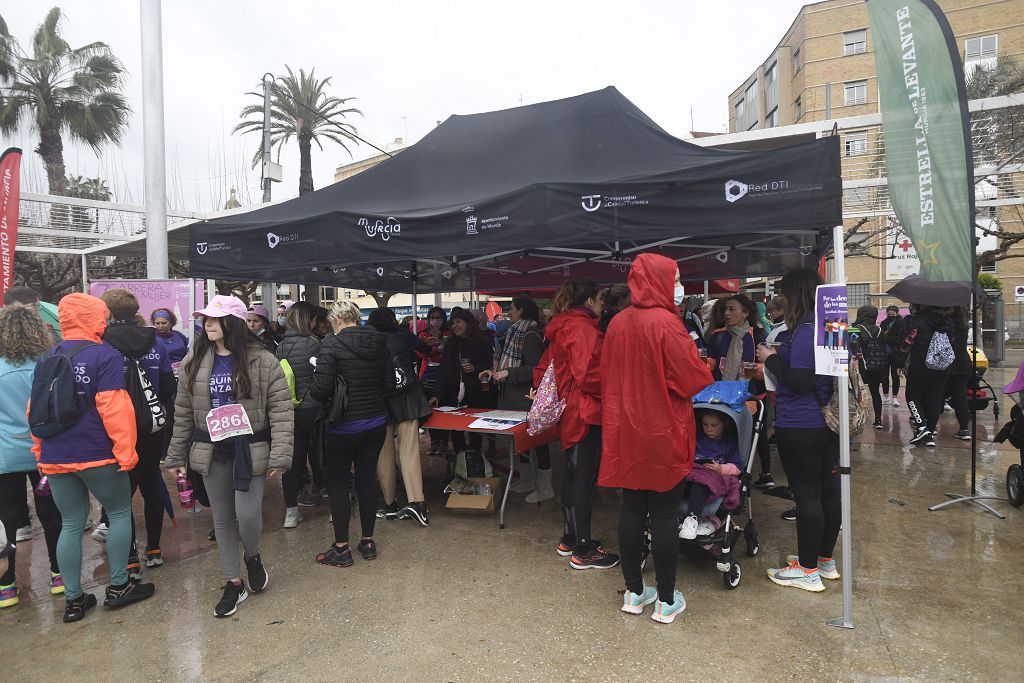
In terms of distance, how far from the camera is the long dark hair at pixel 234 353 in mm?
3209

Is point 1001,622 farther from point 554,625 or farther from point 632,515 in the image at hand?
point 554,625

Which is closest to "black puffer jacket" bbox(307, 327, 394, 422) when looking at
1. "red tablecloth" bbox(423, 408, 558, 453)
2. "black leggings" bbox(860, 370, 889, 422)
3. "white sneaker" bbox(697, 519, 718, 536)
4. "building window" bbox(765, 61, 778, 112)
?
"red tablecloth" bbox(423, 408, 558, 453)

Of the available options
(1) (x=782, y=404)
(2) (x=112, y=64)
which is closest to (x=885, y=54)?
(1) (x=782, y=404)

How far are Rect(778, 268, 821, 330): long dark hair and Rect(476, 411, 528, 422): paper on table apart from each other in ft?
7.08

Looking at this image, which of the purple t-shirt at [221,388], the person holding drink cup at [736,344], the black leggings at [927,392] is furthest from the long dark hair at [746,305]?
the purple t-shirt at [221,388]

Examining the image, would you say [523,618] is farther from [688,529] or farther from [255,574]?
[255,574]

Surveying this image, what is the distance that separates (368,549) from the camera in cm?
398

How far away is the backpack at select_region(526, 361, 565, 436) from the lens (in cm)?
399

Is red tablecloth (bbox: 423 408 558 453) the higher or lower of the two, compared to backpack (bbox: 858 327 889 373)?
lower

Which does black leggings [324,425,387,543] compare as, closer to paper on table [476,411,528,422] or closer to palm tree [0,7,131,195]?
paper on table [476,411,528,422]

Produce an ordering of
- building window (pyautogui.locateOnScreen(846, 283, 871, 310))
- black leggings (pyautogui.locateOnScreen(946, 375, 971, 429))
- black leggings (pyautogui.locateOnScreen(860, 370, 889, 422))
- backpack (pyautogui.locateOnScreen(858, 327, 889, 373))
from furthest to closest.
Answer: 1. building window (pyautogui.locateOnScreen(846, 283, 871, 310))
2. black leggings (pyautogui.locateOnScreen(860, 370, 889, 422))
3. backpack (pyautogui.locateOnScreen(858, 327, 889, 373))
4. black leggings (pyautogui.locateOnScreen(946, 375, 971, 429))

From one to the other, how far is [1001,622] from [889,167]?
2.65 meters

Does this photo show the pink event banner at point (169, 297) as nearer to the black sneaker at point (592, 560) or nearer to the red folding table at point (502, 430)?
the red folding table at point (502, 430)

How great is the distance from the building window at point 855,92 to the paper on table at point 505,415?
121 feet
